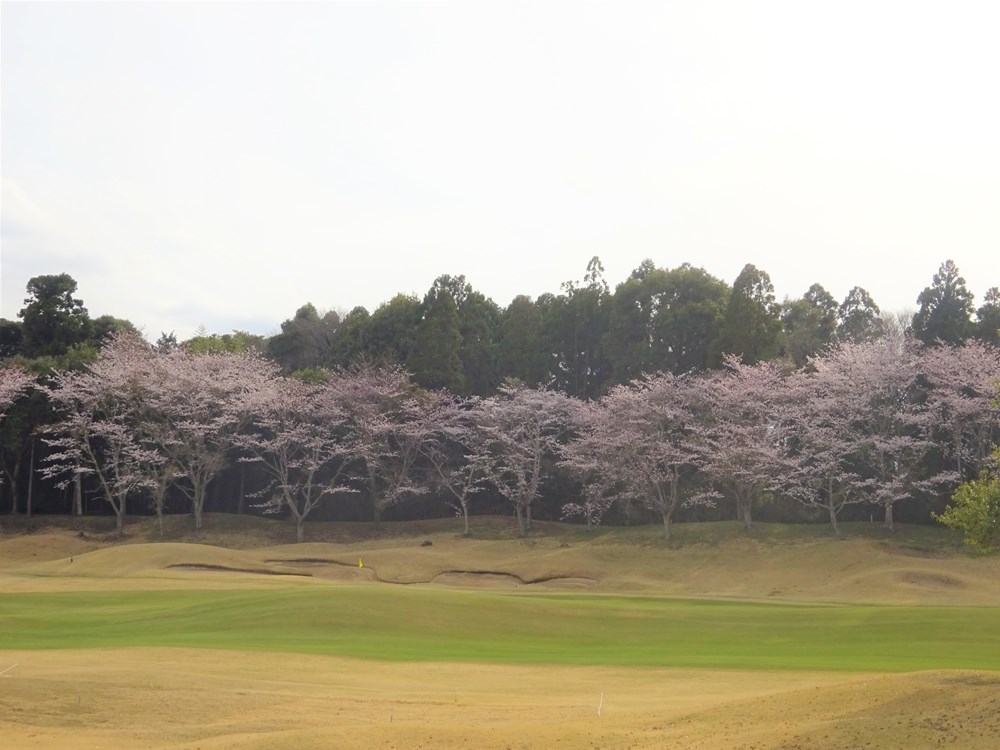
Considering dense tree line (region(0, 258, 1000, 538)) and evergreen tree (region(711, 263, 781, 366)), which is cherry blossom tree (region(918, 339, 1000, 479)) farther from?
evergreen tree (region(711, 263, 781, 366))

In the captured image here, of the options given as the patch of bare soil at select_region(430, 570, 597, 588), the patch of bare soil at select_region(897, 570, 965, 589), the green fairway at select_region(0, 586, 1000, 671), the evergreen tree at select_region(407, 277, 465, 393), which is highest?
the evergreen tree at select_region(407, 277, 465, 393)

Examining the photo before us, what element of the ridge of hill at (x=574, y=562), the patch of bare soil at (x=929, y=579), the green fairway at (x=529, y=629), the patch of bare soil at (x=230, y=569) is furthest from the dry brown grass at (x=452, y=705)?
the patch of bare soil at (x=230, y=569)

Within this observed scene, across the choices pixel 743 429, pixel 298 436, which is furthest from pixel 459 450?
pixel 743 429

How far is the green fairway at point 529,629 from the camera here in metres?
24.5

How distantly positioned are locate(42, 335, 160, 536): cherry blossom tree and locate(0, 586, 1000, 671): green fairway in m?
25.3

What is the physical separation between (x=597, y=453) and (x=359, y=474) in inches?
655

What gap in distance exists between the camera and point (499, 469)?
2395 inches

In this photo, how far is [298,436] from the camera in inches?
2313

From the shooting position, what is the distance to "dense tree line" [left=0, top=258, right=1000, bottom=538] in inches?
1981

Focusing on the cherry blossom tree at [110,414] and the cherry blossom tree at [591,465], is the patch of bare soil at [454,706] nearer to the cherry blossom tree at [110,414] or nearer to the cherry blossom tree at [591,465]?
the cherry blossom tree at [591,465]

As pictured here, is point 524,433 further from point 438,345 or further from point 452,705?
point 452,705

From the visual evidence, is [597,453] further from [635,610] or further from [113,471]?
[113,471]

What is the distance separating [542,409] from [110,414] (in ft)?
81.3

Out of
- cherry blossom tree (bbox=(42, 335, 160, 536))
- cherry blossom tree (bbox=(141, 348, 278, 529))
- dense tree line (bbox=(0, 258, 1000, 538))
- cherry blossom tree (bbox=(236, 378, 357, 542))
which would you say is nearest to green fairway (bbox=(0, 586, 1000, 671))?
dense tree line (bbox=(0, 258, 1000, 538))
